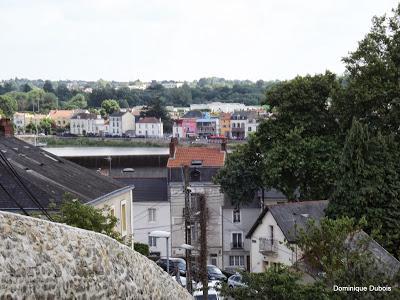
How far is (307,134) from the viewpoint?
111ft

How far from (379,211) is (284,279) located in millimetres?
10504

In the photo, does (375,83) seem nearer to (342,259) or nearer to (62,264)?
(342,259)

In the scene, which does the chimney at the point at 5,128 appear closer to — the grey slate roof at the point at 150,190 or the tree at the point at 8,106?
the grey slate roof at the point at 150,190

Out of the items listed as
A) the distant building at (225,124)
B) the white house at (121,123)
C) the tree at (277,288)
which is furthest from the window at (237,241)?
the white house at (121,123)

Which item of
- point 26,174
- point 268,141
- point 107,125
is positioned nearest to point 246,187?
point 268,141

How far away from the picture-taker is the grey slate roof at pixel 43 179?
20828 millimetres

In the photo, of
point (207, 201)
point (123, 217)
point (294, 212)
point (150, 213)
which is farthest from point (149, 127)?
point (294, 212)

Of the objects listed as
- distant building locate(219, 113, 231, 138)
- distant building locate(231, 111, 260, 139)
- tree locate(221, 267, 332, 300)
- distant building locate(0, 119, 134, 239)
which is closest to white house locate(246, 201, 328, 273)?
distant building locate(0, 119, 134, 239)

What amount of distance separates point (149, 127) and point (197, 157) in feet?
319

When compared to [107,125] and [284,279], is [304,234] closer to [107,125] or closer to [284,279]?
[284,279]

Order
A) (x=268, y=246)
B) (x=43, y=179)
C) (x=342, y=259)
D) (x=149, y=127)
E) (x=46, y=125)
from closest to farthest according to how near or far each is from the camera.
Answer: (x=342, y=259) → (x=43, y=179) → (x=268, y=246) → (x=149, y=127) → (x=46, y=125)

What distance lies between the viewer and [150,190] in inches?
1633

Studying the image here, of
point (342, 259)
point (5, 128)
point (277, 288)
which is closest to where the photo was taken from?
point (277, 288)

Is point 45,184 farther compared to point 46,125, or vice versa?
point 46,125
